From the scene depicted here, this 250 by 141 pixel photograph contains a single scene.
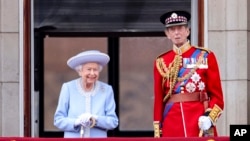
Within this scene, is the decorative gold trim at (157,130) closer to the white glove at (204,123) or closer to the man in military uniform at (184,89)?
the man in military uniform at (184,89)

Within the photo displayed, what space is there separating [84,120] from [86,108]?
0.20m

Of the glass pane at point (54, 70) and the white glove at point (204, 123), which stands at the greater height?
the glass pane at point (54, 70)

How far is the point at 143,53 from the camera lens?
13359 millimetres

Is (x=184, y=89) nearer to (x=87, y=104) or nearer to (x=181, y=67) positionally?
(x=181, y=67)

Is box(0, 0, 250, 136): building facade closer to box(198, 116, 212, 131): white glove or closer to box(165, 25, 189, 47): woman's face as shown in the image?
box(165, 25, 189, 47): woman's face

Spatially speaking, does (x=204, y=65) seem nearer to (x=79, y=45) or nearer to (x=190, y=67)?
(x=190, y=67)

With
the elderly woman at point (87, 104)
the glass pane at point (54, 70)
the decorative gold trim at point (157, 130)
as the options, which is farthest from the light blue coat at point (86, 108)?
the glass pane at point (54, 70)

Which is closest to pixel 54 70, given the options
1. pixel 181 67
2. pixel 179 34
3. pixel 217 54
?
pixel 217 54

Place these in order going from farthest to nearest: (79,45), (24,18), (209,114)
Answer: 1. (79,45)
2. (24,18)
3. (209,114)

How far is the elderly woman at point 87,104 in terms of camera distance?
974 centimetres

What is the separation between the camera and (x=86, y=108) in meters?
9.84

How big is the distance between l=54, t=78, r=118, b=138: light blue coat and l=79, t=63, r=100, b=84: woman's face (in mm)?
152

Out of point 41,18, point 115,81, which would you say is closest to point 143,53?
point 115,81

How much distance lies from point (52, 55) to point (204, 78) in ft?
13.1
